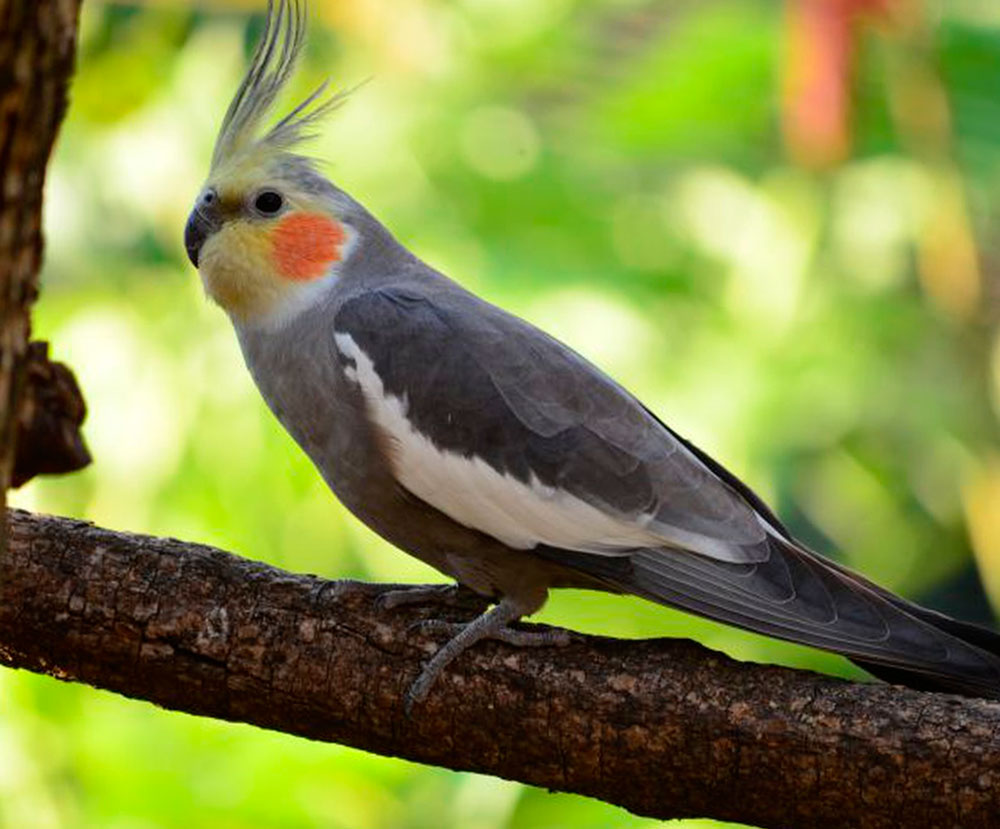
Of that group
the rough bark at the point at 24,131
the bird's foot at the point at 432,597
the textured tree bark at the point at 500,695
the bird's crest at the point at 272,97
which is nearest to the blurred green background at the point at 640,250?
the bird's foot at the point at 432,597

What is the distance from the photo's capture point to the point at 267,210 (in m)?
2.06

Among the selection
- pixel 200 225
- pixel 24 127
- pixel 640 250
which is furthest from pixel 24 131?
pixel 640 250

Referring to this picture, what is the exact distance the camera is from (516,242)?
3885 mm

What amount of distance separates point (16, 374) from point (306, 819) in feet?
6.57

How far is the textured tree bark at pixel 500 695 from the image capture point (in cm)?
163

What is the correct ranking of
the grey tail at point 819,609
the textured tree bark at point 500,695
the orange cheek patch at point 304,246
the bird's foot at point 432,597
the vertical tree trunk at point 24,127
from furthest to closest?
the orange cheek patch at point 304,246 → the bird's foot at point 432,597 → the grey tail at point 819,609 → the textured tree bark at point 500,695 → the vertical tree trunk at point 24,127

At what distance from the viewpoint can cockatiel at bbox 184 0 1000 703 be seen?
5.81 ft

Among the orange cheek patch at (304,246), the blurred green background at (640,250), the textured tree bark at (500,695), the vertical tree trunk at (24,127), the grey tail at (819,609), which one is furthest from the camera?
the blurred green background at (640,250)

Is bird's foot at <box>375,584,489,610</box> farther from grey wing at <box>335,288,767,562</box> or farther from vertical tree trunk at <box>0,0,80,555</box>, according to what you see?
vertical tree trunk at <box>0,0,80,555</box>

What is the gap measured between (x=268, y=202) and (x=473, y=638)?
698mm

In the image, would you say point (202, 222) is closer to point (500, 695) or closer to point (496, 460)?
point (496, 460)

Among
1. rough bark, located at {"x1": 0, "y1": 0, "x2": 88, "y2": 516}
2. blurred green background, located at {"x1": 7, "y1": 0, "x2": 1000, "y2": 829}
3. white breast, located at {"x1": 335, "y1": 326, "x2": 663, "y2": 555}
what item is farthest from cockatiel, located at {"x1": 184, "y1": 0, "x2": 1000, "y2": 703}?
blurred green background, located at {"x1": 7, "y1": 0, "x2": 1000, "y2": 829}

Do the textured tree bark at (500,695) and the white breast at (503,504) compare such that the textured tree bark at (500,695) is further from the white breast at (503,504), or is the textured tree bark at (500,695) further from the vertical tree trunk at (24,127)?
the vertical tree trunk at (24,127)

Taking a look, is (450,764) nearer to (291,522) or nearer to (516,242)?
(291,522)
